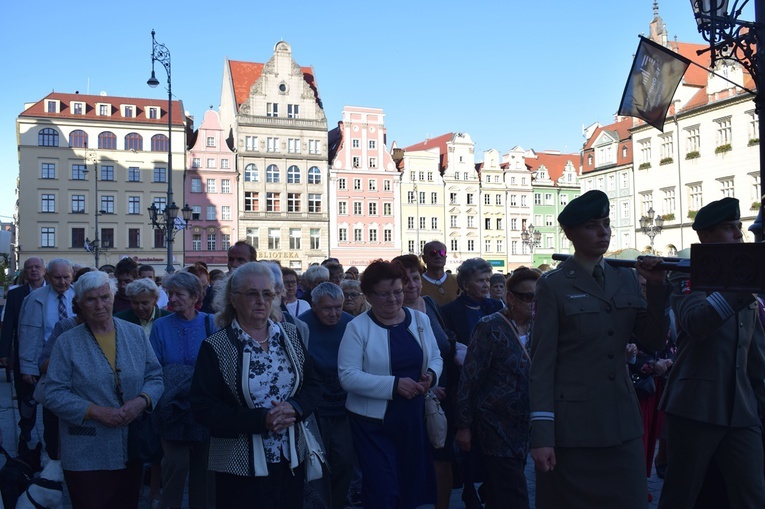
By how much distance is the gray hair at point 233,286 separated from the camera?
4.31 meters

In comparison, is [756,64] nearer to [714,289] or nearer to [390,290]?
[390,290]

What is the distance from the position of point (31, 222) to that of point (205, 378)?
58466 millimetres

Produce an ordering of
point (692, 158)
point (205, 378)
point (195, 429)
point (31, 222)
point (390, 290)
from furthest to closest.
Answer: point (31, 222), point (692, 158), point (195, 429), point (390, 290), point (205, 378)

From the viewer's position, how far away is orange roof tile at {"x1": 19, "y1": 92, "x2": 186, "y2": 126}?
5797 cm

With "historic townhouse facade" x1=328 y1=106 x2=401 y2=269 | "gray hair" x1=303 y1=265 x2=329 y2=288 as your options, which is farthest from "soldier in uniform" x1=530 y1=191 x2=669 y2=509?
"historic townhouse facade" x1=328 y1=106 x2=401 y2=269

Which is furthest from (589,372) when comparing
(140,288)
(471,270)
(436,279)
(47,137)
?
(47,137)

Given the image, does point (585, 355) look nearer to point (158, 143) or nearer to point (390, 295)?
point (390, 295)

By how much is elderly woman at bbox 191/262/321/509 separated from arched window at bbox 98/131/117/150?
193ft

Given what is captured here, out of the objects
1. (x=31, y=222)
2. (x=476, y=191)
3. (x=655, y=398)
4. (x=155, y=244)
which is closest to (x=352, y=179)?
(x=476, y=191)

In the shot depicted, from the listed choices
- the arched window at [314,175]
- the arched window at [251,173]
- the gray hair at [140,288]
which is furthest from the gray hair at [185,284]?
the arched window at [314,175]

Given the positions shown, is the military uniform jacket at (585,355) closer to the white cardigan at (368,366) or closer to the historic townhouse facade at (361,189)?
the white cardigan at (368,366)

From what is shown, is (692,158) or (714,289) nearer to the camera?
(714,289)

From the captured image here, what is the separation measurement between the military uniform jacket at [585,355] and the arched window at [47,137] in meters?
60.4

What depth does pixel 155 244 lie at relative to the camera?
191 feet
